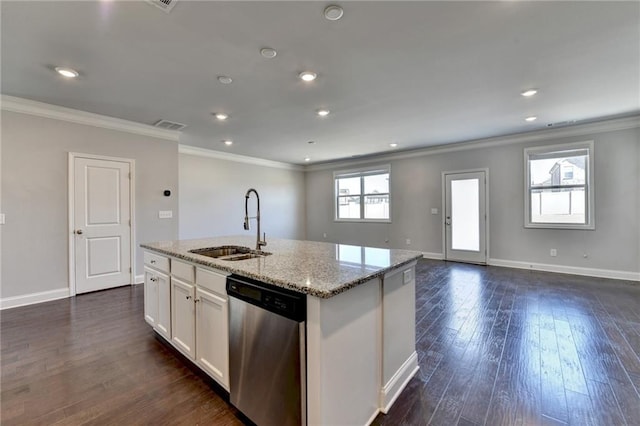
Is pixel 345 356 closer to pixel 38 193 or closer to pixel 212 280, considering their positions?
pixel 212 280

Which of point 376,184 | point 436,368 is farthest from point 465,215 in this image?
point 436,368

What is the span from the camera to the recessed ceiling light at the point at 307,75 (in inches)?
109

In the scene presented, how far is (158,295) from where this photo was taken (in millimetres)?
2463

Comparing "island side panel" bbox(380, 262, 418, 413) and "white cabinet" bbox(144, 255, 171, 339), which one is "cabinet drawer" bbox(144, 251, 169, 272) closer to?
"white cabinet" bbox(144, 255, 171, 339)

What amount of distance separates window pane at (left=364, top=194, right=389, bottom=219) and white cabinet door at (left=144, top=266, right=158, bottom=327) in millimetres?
5721

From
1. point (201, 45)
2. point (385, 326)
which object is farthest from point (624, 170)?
point (201, 45)

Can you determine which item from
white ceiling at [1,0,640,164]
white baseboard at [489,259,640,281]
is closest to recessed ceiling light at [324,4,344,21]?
white ceiling at [1,0,640,164]

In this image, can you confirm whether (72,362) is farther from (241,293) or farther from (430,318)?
(430,318)

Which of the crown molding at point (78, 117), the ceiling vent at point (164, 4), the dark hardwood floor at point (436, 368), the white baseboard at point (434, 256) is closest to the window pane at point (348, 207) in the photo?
the white baseboard at point (434, 256)

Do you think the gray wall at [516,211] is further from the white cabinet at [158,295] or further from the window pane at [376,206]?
the white cabinet at [158,295]

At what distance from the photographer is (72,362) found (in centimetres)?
222

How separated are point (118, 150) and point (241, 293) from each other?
4.06 m

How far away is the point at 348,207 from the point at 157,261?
19.8ft

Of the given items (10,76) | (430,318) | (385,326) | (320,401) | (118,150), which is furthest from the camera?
(118,150)
